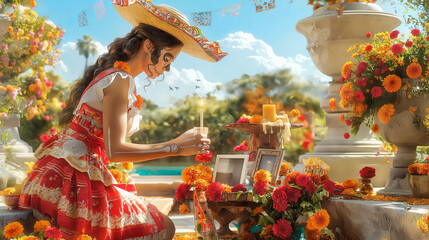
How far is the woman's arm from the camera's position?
175 centimetres

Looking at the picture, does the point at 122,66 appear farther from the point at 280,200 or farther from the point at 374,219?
the point at 374,219

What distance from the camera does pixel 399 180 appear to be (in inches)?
105

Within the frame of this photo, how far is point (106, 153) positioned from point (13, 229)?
44cm

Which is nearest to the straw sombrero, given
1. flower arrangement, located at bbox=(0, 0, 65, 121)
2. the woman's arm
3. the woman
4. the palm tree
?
the woman

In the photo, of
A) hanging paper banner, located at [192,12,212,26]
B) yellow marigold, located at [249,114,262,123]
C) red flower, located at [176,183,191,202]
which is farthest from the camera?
hanging paper banner, located at [192,12,212,26]

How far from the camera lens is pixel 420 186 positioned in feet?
7.86

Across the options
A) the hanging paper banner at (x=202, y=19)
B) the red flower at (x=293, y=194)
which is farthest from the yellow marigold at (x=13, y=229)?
the hanging paper banner at (x=202, y=19)

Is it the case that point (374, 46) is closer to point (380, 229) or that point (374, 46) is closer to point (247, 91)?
point (380, 229)

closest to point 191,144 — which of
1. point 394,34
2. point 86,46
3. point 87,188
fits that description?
point 87,188

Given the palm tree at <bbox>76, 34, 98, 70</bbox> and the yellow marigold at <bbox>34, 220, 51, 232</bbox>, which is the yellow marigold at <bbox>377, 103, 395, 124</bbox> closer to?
the yellow marigold at <bbox>34, 220, 51, 232</bbox>

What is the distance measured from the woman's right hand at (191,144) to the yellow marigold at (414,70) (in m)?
1.17

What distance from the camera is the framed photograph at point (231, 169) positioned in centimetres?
262

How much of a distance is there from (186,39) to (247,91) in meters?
14.6

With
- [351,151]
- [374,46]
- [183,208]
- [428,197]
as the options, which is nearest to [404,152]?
[428,197]
